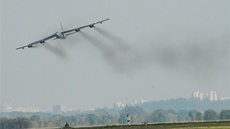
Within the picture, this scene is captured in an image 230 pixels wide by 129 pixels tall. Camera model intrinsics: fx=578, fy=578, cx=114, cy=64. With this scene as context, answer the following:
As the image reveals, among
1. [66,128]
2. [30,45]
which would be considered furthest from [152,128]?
[30,45]

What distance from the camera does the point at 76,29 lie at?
141500 millimetres

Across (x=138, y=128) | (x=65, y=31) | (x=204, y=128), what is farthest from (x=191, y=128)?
(x=65, y=31)

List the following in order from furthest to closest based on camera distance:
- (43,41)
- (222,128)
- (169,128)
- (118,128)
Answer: (43,41) < (118,128) < (169,128) < (222,128)

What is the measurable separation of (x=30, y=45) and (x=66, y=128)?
999 inches

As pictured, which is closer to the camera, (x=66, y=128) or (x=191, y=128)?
(x=191, y=128)

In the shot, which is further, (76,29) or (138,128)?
(76,29)

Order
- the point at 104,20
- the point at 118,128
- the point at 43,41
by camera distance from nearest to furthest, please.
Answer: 1. the point at 118,128
2. the point at 104,20
3. the point at 43,41

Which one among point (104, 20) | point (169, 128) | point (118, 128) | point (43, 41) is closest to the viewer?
point (169, 128)

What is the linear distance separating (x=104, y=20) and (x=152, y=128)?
30992 mm

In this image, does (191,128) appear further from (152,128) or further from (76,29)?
(76,29)

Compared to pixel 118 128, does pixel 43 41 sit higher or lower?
higher

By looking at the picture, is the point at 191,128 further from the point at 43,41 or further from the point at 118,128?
the point at 43,41

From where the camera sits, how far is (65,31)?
142125 millimetres

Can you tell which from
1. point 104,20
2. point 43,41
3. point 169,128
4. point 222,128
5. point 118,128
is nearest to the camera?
point 222,128
